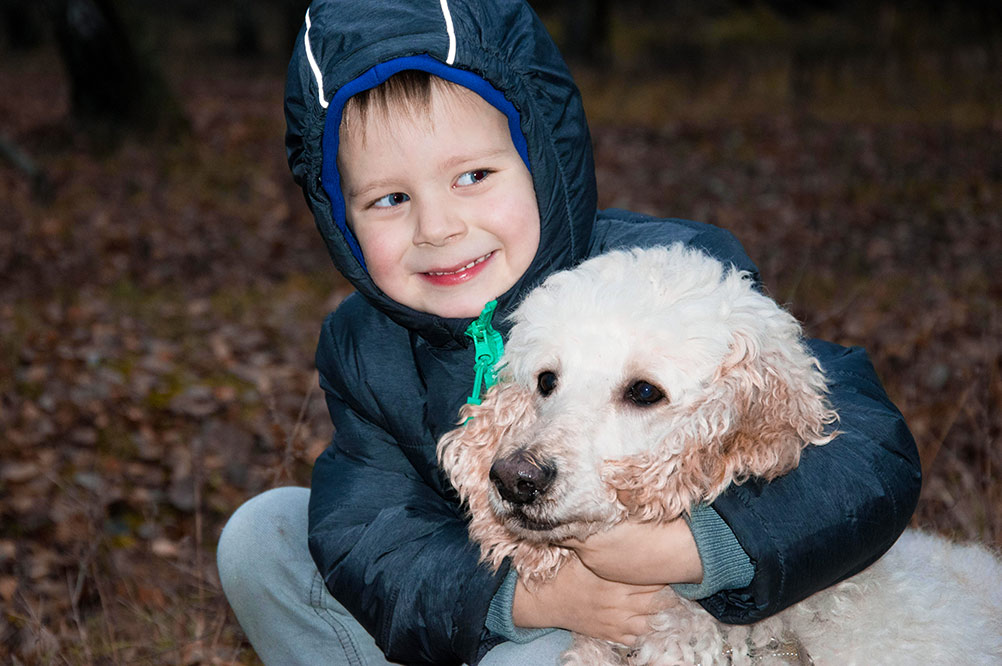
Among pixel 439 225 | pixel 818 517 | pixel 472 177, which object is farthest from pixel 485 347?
pixel 818 517

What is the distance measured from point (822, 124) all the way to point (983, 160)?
301cm

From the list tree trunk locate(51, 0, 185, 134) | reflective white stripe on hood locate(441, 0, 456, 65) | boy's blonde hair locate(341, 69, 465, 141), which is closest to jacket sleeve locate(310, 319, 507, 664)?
boy's blonde hair locate(341, 69, 465, 141)

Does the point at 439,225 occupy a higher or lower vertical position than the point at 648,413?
higher

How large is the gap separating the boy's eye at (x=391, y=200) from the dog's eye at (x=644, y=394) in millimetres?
1025

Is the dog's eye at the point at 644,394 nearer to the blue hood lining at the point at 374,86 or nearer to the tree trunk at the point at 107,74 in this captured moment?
the blue hood lining at the point at 374,86

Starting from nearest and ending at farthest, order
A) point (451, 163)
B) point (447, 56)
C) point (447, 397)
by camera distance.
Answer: point (447, 56), point (451, 163), point (447, 397)

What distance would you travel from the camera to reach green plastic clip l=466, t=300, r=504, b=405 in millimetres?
2765

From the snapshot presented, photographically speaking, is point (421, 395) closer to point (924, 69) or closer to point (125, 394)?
point (125, 394)

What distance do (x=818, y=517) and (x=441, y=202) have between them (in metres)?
1.41

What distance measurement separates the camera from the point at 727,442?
86.7 inches

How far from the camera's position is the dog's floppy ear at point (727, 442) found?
2.15 metres

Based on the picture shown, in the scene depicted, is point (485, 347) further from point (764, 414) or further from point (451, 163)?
point (764, 414)

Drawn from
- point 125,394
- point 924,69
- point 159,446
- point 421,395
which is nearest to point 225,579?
point 421,395

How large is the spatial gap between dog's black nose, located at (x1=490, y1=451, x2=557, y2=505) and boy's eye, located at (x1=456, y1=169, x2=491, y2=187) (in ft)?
3.48
